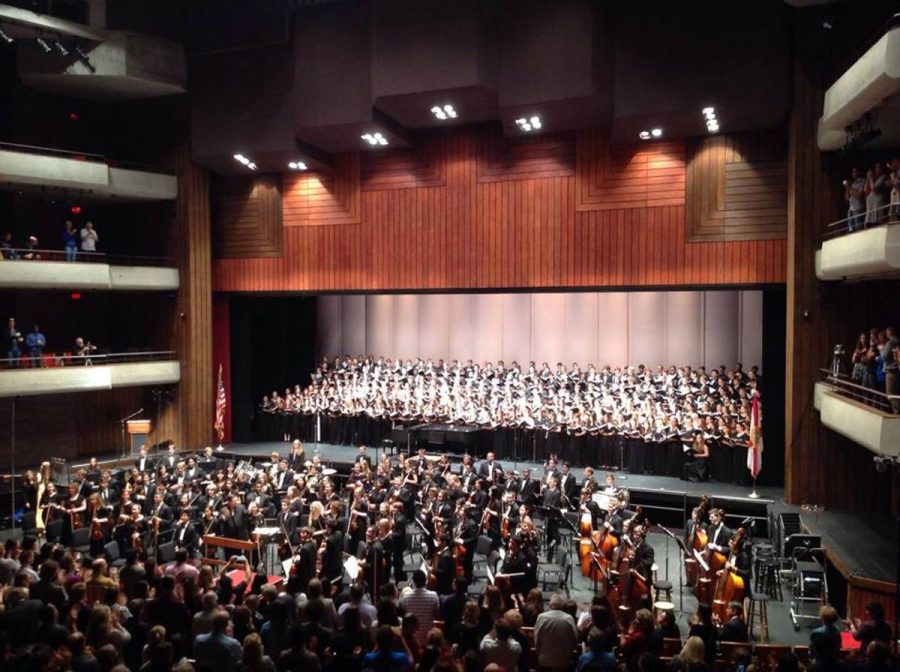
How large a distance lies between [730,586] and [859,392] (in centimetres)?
498

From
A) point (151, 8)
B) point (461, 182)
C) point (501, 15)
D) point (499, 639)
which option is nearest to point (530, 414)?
point (461, 182)

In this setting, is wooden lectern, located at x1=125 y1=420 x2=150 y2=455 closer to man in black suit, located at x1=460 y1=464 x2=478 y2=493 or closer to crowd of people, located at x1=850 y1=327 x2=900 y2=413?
man in black suit, located at x1=460 y1=464 x2=478 y2=493

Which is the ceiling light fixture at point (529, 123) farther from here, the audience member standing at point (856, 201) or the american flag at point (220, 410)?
the american flag at point (220, 410)

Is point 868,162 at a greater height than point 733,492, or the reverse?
point 868,162

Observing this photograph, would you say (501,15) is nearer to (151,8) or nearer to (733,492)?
(151,8)

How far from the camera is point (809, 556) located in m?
12.1

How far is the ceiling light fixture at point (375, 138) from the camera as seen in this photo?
64.8ft

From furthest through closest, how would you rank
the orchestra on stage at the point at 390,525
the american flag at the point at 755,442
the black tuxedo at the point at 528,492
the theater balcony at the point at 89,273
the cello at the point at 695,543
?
the theater balcony at the point at 89,273, the american flag at the point at 755,442, the black tuxedo at the point at 528,492, the cello at the point at 695,543, the orchestra on stage at the point at 390,525

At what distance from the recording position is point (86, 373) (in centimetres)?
1978

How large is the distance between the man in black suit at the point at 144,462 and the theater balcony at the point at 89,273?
14.6 feet

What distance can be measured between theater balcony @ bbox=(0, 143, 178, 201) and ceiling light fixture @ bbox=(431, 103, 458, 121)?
27.2 feet

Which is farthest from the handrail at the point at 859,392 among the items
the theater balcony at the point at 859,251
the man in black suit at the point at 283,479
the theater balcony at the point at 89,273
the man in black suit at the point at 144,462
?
the theater balcony at the point at 89,273

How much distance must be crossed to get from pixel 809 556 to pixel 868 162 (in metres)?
7.48

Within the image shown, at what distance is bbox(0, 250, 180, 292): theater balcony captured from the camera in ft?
61.3
